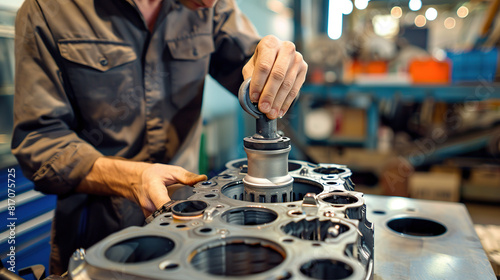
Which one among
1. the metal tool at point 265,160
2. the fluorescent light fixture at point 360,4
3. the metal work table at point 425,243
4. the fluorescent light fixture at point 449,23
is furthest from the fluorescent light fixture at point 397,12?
the metal tool at point 265,160

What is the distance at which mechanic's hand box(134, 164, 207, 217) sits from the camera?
94cm

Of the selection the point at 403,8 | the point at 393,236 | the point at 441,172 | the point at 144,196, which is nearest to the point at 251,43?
the point at 144,196

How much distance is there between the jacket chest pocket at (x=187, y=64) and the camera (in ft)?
4.33

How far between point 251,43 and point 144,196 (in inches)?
27.7

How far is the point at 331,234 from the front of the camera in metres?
0.64

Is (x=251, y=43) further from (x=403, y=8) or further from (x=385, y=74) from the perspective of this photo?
(x=403, y=8)

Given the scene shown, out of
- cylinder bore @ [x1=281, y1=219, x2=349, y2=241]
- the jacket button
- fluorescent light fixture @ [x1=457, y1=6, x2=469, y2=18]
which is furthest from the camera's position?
fluorescent light fixture @ [x1=457, y1=6, x2=469, y2=18]

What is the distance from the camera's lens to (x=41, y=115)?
3.41 ft

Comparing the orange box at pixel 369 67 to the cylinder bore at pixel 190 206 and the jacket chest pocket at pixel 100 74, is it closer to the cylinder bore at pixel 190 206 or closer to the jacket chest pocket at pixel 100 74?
the jacket chest pocket at pixel 100 74

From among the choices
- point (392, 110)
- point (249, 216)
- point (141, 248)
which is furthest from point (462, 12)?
point (141, 248)

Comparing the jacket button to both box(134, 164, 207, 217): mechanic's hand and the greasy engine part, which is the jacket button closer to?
box(134, 164, 207, 217): mechanic's hand

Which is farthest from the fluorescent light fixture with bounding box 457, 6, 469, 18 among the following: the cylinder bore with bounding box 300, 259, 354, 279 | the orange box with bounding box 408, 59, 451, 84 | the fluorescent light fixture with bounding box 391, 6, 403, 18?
the cylinder bore with bounding box 300, 259, 354, 279

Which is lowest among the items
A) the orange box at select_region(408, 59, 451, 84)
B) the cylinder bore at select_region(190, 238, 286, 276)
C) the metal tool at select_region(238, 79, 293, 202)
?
the cylinder bore at select_region(190, 238, 286, 276)

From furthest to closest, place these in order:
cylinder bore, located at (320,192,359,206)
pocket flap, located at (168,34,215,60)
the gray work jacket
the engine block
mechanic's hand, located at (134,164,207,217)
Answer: pocket flap, located at (168,34,215,60) → the gray work jacket → mechanic's hand, located at (134,164,207,217) → cylinder bore, located at (320,192,359,206) → the engine block
